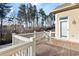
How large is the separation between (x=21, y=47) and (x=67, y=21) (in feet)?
2.25

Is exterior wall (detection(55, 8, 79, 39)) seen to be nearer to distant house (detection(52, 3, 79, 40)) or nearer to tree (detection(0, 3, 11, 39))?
distant house (detection(52, 3, 79, 40))

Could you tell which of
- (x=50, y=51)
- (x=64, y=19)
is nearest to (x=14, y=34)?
(x=50, y=51)

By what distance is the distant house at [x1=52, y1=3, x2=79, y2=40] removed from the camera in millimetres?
2209

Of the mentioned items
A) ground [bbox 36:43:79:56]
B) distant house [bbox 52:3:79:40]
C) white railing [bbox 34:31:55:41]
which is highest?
distant house [bbox 52:3:79:40]

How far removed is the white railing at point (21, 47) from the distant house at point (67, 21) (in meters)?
0.37

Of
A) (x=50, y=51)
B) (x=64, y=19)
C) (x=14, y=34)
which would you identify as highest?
(x=64, y=19)

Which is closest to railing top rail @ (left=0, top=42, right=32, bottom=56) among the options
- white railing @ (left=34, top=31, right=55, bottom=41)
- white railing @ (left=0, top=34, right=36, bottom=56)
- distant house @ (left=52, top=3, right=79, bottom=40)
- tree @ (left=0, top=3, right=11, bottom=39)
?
white railing @ (left=0, top=34, right=36, bottom=56)

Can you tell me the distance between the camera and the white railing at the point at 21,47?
2.13 m

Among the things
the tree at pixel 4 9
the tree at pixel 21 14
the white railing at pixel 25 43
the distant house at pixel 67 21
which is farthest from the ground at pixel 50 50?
the tree at pixel 4 9

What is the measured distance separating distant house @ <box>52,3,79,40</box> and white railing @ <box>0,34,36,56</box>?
37 centimetres

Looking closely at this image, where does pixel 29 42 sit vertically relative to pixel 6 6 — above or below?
below

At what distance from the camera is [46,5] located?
7.32 feet

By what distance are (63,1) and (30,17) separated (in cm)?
48

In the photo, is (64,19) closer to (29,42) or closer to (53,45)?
(53,45)
